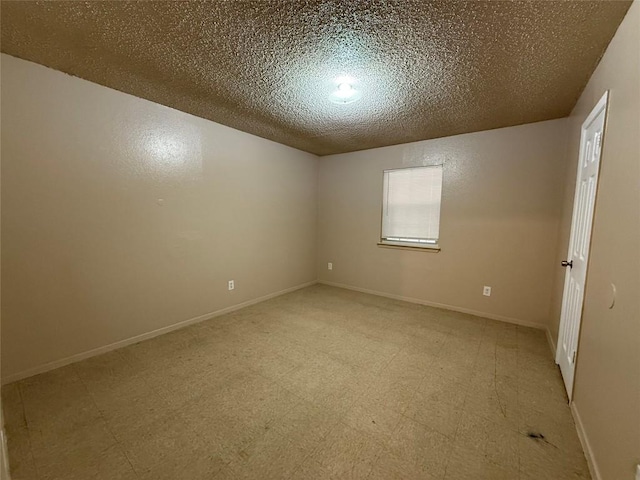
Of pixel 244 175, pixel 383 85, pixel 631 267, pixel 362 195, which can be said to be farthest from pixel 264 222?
pixel 631 267

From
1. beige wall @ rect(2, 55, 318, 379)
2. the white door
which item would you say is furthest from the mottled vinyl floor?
beige wall @ rect(2, 55, 318, 379)

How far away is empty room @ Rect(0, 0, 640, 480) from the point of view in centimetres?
132

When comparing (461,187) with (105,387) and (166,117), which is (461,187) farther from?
(105,387)

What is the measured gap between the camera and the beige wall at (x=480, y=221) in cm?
283

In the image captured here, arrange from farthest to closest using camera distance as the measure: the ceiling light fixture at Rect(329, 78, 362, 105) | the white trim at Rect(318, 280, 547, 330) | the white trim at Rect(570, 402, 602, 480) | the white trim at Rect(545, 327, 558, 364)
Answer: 1. the white trim at Rect(318, 280, 547, 330)
2. the white trim at Rect(545, 327, 558, 364)
3. the ceiling light fixture at Rect(329, 78, 362, 105)
4. the white trim at Rect(570, 402, 602, 480)

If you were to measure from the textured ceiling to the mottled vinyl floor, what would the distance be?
2252 millimetres

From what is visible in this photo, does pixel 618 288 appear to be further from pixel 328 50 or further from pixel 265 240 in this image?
pixel 265 240

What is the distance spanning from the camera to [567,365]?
76.2 inches

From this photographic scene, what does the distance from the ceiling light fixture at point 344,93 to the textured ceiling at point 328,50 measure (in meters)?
0.06

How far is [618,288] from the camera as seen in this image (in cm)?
119

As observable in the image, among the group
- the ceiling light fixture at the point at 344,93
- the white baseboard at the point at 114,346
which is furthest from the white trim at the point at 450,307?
the ceiling light fixture at the point at 344,93

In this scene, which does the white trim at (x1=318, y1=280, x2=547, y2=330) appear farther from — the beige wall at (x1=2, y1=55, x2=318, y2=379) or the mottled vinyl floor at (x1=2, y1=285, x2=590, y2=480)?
the beige wall at (x1=2, y1=55, x2=318, y2=379)

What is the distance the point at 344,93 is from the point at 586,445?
2706mm

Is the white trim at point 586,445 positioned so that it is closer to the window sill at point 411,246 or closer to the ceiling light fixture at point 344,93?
the window sill at point 411,246
